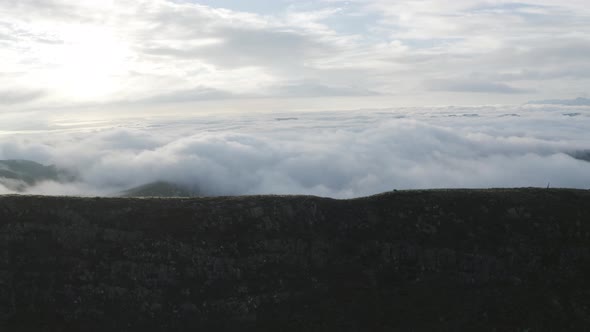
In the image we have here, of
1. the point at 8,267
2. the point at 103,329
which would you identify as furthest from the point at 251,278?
the point at 8,267

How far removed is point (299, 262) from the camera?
27547 millimetres

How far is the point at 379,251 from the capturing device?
1123 inches

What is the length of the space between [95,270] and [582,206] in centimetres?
3487

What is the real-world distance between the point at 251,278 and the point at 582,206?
84.5ft

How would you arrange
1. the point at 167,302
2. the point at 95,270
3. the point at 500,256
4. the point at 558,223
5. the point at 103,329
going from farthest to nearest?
the point at 558,223 → the point at 500,256 → the point at 95,270 → the point at 167,302 → the point at 103,329

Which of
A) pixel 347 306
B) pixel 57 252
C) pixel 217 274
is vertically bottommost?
pixel 347 306

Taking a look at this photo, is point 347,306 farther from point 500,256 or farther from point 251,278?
point 500,256

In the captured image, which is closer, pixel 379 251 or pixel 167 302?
pixel 167 302

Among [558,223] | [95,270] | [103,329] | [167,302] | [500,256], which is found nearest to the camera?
[103,329]

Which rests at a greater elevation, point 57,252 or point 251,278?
point 57,252

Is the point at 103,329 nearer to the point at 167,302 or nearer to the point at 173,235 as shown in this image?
the point at 167,302

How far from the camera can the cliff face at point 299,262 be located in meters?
22.7

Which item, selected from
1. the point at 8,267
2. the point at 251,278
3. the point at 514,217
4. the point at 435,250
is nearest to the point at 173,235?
the point at 251,278

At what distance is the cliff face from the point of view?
22.7 metres
